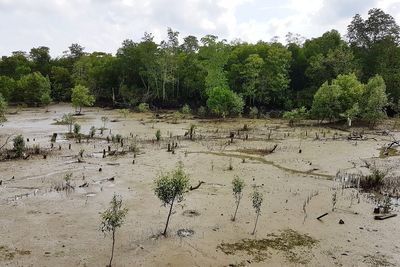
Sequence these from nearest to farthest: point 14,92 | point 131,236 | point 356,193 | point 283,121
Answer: point 131,236
point 356,193
point 283,121
point 14,92

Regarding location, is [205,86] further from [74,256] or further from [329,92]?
[74,256]

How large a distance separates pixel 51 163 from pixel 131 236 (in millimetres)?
18797

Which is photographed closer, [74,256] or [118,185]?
[74,256]

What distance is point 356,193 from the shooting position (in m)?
28.4

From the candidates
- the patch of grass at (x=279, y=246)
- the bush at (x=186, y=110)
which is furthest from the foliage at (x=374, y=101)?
the patch of grass at (x=279, y=246)

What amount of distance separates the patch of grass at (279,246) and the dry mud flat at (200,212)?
0.16ft

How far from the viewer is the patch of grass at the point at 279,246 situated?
1905 cm

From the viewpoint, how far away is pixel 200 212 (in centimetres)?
2445

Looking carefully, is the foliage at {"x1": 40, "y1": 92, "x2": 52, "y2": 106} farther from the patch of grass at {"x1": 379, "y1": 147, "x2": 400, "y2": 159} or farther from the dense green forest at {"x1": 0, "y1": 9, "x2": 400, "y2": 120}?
the patch of grass at {"x1": 379, "y1": 147, "x2": 400, "y2": 159}

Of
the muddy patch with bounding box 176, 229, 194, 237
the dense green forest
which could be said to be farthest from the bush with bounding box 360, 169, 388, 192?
the dense green forest

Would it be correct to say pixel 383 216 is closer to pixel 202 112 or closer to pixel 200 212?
pixel 200 212

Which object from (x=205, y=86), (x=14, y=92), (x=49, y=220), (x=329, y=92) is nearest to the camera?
(x=49, y=220)

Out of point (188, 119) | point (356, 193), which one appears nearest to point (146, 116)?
point (188, 119)

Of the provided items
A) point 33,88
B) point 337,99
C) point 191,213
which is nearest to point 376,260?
point 191,213
